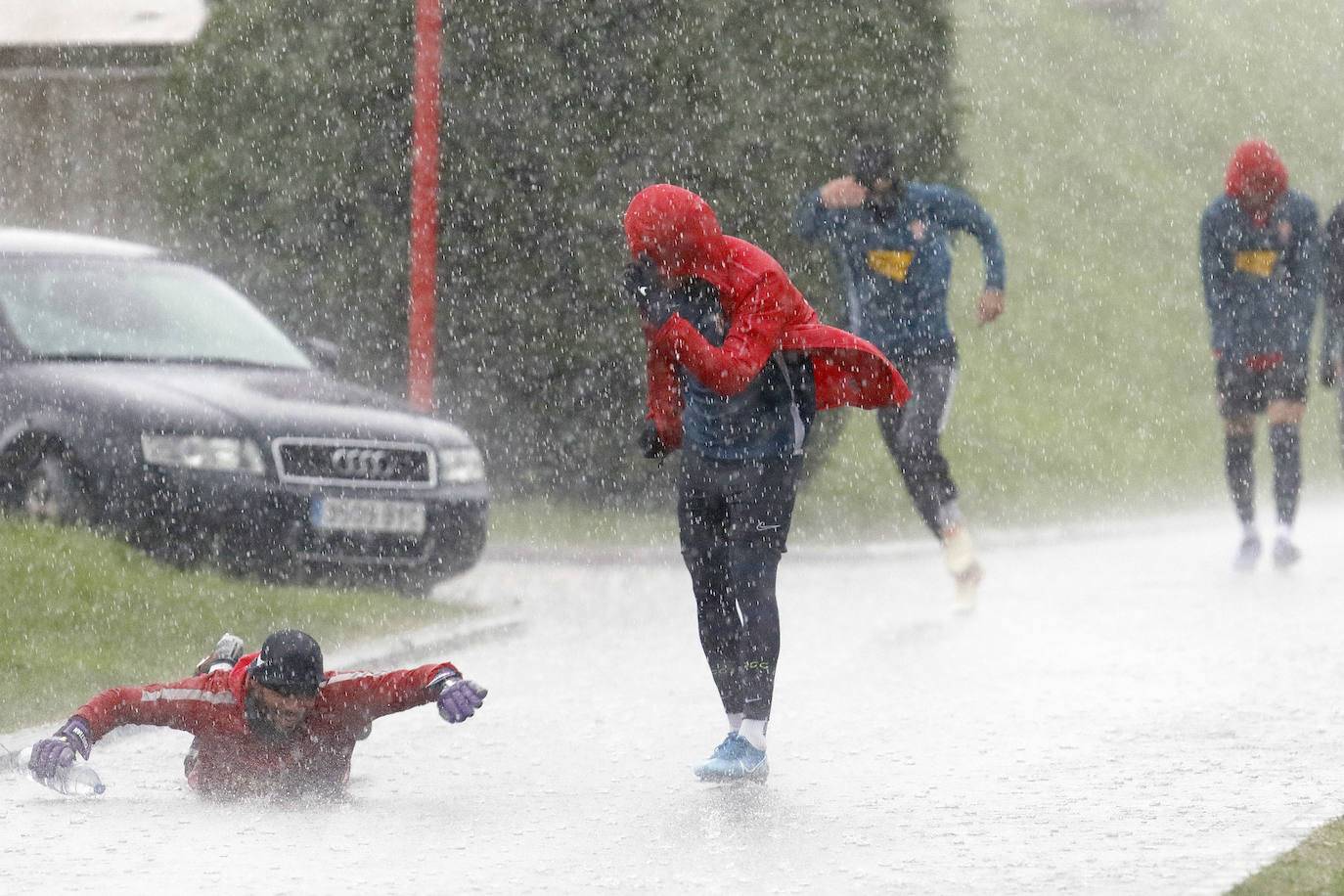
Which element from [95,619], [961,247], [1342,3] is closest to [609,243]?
[95,619]

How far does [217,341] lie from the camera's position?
11922 millimetres

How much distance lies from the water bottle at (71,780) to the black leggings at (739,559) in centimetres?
175

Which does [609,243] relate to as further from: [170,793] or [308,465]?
[170,793]

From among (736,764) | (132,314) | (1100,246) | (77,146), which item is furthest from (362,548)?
(1100,246)

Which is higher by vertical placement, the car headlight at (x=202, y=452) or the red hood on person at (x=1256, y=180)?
the red hood on person at (x=1256, y=180)

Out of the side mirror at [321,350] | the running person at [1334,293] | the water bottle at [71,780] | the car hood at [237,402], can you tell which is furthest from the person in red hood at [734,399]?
the running person at [1334,293]

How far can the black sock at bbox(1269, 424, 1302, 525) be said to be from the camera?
12.6m

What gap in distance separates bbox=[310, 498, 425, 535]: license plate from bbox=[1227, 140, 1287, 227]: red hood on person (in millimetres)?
4377

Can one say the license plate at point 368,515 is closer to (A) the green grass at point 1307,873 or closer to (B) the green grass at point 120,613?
(B) the green grass at point 120,613

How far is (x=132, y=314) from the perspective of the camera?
1187 centimetres

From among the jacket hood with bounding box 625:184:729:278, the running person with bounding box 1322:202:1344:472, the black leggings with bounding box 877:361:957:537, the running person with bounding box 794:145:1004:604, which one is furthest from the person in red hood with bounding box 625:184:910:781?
the running person with bounding box 1322:202:1344:472

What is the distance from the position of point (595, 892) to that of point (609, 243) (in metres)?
10.6

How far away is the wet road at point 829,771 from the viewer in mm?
5855

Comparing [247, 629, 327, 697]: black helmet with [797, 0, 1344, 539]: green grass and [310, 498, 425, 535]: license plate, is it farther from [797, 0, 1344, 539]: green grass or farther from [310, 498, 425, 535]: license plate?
[797, 0, 1344, 539]: green grass
